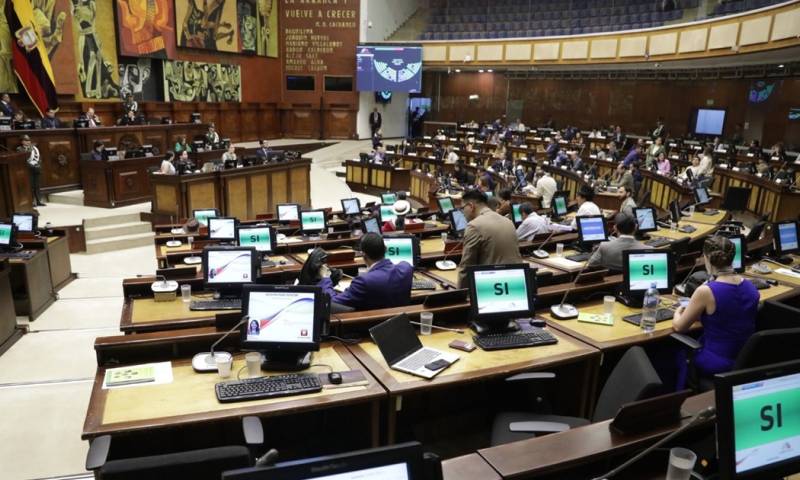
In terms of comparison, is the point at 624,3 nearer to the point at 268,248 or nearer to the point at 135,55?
the point at 135,55

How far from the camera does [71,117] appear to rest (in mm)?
13828

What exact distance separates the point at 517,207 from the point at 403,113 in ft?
54.5

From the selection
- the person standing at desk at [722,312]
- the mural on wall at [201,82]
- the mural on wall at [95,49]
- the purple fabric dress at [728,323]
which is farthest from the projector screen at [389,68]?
the purple fabric dress at [728,323]

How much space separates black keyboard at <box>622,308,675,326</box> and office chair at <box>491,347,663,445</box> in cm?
136

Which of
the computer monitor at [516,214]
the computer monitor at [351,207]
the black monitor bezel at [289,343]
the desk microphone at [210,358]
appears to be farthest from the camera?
the computer monitor at [351,207]

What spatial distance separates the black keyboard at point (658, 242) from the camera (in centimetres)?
736

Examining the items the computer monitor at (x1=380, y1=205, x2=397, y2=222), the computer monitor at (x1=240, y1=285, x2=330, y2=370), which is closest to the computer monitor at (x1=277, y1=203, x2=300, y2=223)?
the computer monitor at (x1=380, y1=205, x2=397, y2=222)

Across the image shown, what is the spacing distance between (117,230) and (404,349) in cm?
854

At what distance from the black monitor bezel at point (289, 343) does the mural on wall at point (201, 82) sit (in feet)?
49.3

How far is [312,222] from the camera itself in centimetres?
776

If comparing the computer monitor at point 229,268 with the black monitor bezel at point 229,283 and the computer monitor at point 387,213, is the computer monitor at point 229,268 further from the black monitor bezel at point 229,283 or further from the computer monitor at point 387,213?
the computer monitor at point 387,213

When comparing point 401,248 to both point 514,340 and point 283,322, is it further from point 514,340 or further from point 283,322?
point 283,322

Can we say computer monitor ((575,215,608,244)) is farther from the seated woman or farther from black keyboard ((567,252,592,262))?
the seated woman

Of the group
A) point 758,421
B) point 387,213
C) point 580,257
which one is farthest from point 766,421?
point 387,213
